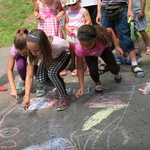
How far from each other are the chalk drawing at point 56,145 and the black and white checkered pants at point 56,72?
2.65 ft

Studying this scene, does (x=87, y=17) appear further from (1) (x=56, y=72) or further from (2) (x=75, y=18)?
(1) (x=56, y=72)

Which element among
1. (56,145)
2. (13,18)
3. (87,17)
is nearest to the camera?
(56,145)

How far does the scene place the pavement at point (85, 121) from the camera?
2904mm

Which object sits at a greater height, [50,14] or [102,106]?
[50,14]

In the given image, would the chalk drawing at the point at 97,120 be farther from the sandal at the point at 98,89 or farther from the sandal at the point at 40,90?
the sandal at the point at 40,90

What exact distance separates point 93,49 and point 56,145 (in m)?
1.35

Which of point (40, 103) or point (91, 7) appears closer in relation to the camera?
A: point (40, 103)

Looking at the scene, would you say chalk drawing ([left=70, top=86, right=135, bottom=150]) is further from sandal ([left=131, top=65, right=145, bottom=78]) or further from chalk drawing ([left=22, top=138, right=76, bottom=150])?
sandal ([left=131, top=65, right=145, bottom=78])

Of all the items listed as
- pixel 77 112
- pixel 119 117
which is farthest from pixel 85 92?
pixel 119 117

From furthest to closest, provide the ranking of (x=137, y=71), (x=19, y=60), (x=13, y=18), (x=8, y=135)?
(x=13, y=18) → (x=137, y=71) → (x=19, y=60) → (x=8, y=135)

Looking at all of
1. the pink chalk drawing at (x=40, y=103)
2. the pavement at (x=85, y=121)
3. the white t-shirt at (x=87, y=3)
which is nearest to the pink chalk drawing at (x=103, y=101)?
the pavement at (x=85, y=121)

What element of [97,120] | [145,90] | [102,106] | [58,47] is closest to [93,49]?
[58,47]

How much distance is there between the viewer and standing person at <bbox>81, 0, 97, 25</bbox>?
4.60 meters

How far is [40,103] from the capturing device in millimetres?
3873
